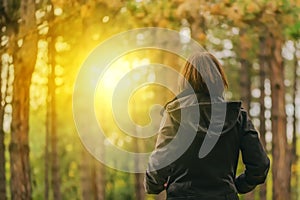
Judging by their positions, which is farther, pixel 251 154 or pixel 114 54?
pixel 114 54

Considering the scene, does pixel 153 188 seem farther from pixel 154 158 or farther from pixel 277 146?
pixel 277 146

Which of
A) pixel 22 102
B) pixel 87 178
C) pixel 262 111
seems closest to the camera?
pixel 22 102

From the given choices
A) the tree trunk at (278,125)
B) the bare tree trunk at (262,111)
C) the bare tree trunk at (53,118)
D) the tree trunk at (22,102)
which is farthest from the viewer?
the bare tree trunk at (262,111)

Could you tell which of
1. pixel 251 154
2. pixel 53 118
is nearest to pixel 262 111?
pixel 53 118

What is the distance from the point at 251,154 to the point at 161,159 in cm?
55

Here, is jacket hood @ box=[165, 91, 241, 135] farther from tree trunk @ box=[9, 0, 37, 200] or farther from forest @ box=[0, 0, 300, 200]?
tree trunk @ box=[9, 0, 37, 200]

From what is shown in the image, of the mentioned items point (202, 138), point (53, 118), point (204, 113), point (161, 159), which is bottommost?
point (161, 159)

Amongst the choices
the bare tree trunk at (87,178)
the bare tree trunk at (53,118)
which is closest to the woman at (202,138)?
the bare tree trunk at (53,118)

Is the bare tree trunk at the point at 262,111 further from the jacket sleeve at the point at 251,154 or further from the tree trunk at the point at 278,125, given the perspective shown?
the jacket sleeve at the point at 251,154

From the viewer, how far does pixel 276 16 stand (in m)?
17.2

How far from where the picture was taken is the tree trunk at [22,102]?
1298 cm

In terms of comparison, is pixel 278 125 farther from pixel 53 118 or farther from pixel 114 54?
pixel 53 118

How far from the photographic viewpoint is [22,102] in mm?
13109

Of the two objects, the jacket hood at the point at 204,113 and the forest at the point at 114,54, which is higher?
the forest at the point at 114,54
